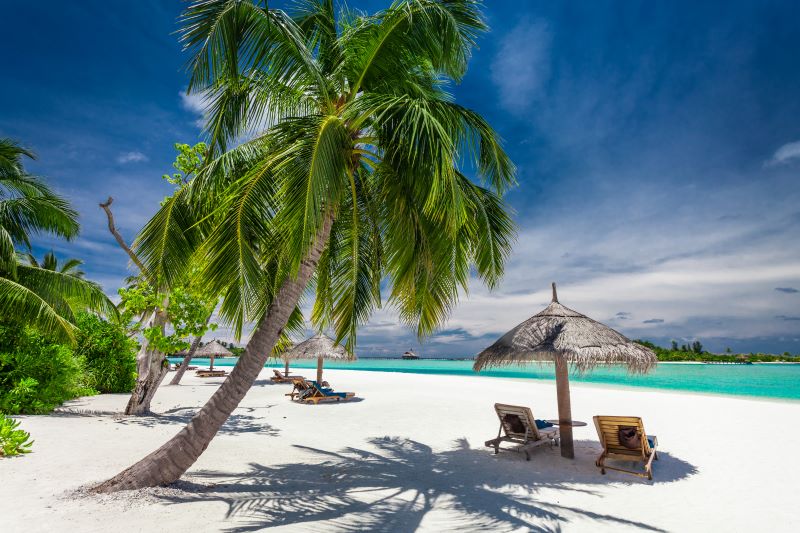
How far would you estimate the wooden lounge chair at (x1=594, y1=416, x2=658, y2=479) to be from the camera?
5828 mm

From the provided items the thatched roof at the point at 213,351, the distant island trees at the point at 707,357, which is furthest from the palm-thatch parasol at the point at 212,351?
the distant island trees at the point at 707,357

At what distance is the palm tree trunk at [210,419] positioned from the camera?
4582mm

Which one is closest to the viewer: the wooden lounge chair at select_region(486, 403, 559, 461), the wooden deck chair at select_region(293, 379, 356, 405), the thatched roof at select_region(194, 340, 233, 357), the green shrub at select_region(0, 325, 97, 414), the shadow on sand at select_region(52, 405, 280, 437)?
the wooden lounge chair at select_region(486, 403, 559, 461)

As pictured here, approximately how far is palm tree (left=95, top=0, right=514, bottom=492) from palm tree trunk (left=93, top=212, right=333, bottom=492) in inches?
0.6

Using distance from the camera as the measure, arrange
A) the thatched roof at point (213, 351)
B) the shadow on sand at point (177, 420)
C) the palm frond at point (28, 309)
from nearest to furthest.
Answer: the palm frond at point (28, 309)
the shadow on sand at point (177, 420)
the thatched roof at point (213, 351)

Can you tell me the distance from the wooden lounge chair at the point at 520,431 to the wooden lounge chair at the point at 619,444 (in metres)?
1.04

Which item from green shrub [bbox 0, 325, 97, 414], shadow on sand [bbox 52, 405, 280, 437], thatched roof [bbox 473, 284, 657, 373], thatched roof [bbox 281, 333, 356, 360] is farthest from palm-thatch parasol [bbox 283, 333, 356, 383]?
thatched roof [bbox 473, 284, 657, 373]

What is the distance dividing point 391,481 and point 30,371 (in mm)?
9667

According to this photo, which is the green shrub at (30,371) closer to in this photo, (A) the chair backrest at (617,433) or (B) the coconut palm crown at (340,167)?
(B) the coconut palm crown at (340,167)

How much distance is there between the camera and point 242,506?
440 cm

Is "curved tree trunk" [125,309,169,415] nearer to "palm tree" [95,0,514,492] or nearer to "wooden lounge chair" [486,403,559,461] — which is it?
"palm tree" [95,0,514,492]

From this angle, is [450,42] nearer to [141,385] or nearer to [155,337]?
[155,337]

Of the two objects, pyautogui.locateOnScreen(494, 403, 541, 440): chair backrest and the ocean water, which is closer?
pyautogui.locateOnScreen(494, 403, 541, 440): chair backrest

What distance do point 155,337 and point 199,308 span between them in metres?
1.41
